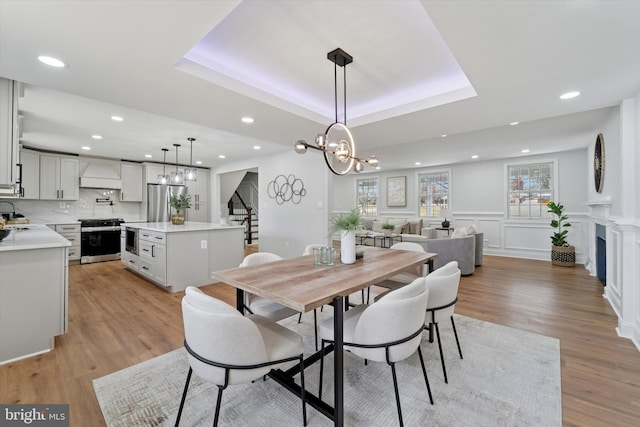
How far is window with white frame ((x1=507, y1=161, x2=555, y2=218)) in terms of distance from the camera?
6.41m

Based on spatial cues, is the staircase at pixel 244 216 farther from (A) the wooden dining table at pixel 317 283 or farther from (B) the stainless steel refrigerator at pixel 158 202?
(A) the wooden dining table at pixel 317 283

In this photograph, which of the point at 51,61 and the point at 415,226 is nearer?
the point at 51,61

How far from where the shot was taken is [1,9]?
1453 mm

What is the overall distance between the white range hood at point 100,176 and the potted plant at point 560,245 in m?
9.82

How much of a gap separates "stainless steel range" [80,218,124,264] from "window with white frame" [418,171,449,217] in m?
8.10

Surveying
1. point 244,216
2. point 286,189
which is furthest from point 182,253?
point 244,216

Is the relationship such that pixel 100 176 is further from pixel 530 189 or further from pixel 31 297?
pixel 530 189

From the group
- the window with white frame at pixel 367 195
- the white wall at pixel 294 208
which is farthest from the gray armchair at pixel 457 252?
the window with white frame at pixel 367 195

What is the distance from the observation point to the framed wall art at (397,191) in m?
8.65

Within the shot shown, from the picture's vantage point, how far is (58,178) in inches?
230

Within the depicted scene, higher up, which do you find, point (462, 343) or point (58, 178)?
point (58, 178)

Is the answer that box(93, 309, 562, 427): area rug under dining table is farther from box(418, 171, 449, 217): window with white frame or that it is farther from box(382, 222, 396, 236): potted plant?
box(418, 171, 449, 217): window with white frame

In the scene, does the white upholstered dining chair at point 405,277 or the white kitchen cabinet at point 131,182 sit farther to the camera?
the white kitchen cabinet at point 131,182

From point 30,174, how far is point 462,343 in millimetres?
7955
